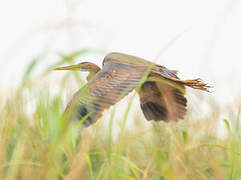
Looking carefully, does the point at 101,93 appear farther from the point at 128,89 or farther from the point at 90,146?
the point at 90,146

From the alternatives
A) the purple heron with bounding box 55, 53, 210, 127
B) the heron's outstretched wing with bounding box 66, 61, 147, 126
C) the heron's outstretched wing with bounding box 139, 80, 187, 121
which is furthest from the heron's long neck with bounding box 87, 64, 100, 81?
the heron's outstretched wing with bounding box 66, 61, 147, 126

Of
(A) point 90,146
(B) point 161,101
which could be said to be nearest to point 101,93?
(A) point 90,146

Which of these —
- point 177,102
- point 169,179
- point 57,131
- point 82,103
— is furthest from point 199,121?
point 57,131

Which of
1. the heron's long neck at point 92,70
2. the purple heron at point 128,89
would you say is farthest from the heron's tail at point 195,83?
the heron's long neck at point 92,70

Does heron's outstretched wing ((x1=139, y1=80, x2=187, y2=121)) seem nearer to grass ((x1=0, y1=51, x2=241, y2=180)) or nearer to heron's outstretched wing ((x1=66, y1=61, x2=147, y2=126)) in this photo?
grass ((x1=0, y1=51, x2=241, y2=180))

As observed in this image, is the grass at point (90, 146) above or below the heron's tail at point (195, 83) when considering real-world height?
below

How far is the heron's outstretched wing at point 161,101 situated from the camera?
297cm

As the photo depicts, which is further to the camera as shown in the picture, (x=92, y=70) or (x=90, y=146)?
(x=92, y=70)

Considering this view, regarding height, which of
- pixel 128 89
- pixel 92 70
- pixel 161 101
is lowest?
pixel 161 101

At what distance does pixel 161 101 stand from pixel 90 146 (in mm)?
638

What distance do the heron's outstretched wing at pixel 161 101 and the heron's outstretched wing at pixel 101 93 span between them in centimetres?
53

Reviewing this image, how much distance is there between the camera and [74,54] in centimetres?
215

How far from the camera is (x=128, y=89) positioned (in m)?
2.22

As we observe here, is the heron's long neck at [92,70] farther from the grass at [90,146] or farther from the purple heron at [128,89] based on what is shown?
the grass at [90,146]
